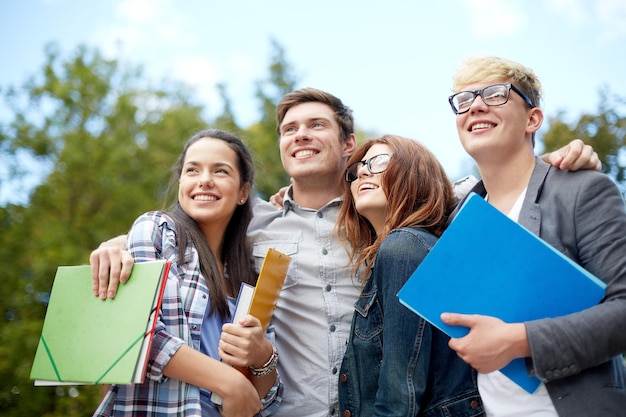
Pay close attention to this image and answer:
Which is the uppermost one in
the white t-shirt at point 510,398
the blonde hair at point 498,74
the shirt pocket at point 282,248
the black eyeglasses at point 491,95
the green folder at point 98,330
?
the blonde hair at point 498,74

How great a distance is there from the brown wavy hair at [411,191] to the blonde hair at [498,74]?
0.47 meters

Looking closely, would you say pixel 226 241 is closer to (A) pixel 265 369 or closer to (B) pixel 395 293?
(A) pixel 265 369

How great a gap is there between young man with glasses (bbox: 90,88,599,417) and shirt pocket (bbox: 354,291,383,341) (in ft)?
1.86

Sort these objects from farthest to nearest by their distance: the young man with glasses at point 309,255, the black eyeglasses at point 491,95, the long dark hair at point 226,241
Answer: the young man with glasses at point 309,255
the long dark hair at point 226,241
the black eyeglasses at point 491,95

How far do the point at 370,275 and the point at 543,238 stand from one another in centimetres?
89

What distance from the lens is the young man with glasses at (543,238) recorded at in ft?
Result: 6.04

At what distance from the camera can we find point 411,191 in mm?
2793

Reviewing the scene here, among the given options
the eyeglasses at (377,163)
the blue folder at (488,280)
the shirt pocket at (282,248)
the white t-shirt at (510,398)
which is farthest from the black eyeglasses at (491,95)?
the shirt pocket at (282,248)

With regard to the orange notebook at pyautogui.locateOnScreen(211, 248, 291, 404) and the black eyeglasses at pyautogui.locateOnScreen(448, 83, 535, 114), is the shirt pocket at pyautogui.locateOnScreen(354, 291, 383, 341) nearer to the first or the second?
the orange notebook at pyautogui.locateOnScreen(211, 248, 291, 404)

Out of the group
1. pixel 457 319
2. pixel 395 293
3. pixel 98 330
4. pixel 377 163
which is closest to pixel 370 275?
pixel 395 293

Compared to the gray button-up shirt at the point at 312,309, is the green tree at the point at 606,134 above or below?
above

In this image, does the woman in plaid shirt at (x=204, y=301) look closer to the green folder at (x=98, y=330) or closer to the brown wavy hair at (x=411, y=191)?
the green folder at (x=98, y=330)

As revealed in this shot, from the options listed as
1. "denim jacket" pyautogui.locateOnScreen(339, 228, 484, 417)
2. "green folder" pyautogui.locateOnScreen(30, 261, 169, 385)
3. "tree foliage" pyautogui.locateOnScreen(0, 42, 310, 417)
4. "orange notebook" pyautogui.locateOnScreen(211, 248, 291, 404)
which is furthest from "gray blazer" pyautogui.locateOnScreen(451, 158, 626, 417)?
"tree foliage" pyautogui.locateOnScreen(0, 42, 310, 417)

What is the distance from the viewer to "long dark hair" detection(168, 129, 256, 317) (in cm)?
289
